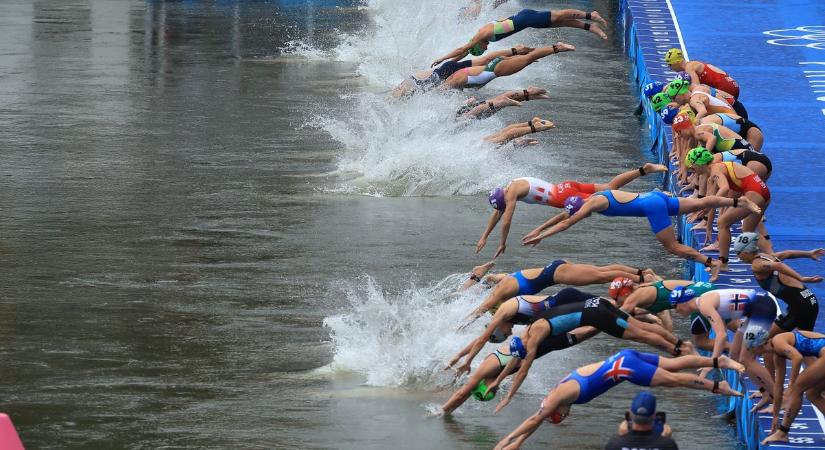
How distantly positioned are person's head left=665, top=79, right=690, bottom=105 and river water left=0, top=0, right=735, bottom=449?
6.10 feet

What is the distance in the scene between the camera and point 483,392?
39.6 feet

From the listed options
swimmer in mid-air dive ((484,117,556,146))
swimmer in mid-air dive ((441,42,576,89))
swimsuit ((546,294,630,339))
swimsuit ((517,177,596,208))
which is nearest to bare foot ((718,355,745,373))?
swimsuit ((546,294,630,339))

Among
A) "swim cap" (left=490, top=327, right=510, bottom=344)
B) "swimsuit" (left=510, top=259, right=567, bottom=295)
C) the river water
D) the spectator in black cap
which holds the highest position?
the spectator in black cap

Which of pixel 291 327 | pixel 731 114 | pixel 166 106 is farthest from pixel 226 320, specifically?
pixel 166 106

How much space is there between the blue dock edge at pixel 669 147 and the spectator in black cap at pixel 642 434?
1900mm

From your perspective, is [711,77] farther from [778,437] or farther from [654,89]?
[778,437]

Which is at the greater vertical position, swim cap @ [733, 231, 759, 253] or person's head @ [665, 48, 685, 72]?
person's head @ [665, 48, 685, 72]

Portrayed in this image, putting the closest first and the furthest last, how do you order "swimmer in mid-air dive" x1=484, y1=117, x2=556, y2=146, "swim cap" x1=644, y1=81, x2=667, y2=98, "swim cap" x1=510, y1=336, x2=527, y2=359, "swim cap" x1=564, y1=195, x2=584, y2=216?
1. "swim cap" x1=510, y1=336, x2=527, y2=359
2. "swim cap" x1=564, y1=195, x2=584, y2=216
3. "swim cap" x1=644, y1=81, x2=667, y2=98
4. "swimmer in mid-air dive" x1=484, y1=117, x2=556, y2=146

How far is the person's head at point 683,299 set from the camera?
1209cm

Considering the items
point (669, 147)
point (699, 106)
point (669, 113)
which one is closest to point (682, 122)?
point (699, 106)

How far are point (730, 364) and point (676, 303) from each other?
1.73 meters

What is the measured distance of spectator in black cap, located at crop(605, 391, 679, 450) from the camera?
342 inches

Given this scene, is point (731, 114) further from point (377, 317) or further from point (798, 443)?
point (798, 443)

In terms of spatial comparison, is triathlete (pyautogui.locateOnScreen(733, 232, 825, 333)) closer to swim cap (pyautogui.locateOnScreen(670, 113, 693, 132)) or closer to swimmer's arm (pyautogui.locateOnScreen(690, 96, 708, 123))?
swim cap (pyautogui.locateOnScreen(670, 113, 693, 132))
